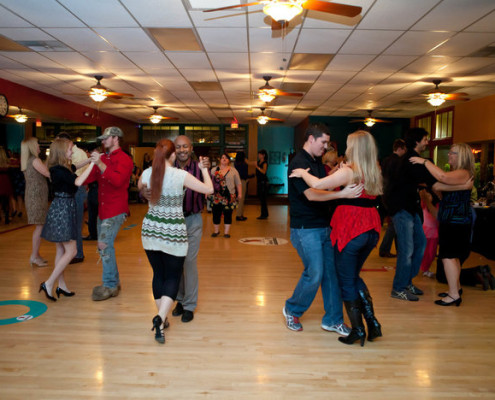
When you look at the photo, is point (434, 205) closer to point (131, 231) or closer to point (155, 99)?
point (131, 231)

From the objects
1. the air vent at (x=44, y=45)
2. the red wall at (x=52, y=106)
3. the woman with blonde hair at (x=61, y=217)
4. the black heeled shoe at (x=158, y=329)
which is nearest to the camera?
the black heeled shoe at (x=158, y=329)

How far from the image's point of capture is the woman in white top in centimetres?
294

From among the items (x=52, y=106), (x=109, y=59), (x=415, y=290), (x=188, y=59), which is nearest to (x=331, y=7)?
(x=415, y=290)

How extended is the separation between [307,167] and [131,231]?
5774 mm

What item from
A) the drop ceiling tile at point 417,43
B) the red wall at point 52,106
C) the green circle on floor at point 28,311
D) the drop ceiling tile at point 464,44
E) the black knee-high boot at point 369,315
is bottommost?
the green circle on floor at point 28,311

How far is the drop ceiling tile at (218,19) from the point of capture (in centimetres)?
455

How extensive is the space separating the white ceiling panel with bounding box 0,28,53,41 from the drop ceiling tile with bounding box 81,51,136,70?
806 mm

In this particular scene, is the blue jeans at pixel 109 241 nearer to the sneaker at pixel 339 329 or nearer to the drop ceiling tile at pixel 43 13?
the sneaker at pixel 339 329

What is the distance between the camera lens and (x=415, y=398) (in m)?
2.42

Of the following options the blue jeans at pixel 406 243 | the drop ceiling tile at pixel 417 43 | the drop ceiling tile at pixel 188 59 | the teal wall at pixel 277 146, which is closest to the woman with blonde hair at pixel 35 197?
the drop ceiling tile at pixel 188 59

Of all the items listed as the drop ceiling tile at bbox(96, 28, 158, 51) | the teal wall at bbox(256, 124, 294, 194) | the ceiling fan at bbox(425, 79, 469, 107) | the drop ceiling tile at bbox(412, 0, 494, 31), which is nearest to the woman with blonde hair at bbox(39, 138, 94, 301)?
the drop ceiling tile at bbox(96, 28, 158, 51)

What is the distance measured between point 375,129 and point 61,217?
1258cm

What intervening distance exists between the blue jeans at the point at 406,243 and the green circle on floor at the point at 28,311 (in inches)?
137

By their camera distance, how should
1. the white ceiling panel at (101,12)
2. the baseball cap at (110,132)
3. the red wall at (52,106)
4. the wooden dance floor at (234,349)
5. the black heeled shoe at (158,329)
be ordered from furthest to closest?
the red wall at (52,106), the white ceiling panel at (101,12), the baseball cap at (110,132), the black heeled shoe at (158,329), the wooden dance floor at (234,349)
